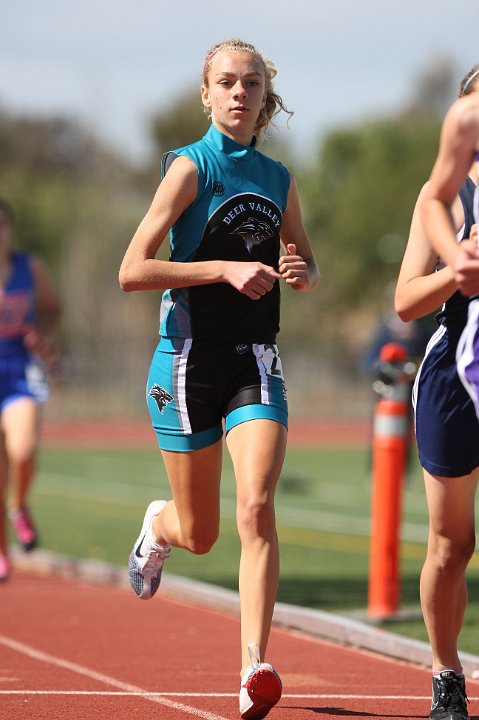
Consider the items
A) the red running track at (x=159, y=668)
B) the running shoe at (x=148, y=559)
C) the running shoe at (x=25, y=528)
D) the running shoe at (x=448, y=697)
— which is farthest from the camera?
the running shoe at (x=25, y=528)

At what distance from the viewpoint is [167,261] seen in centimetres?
554

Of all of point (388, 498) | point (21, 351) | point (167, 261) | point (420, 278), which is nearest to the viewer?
point (420, 278)

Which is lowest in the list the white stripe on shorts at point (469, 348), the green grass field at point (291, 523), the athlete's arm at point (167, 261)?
the green grass field at point (291, 523)

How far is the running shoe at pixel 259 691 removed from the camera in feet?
16.5

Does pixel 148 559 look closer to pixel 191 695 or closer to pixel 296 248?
pixel 191 695

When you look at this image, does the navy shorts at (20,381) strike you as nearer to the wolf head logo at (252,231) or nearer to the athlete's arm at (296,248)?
the athlete's arm at (296,248)

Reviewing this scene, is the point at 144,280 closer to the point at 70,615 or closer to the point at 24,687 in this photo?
the point at 24,687

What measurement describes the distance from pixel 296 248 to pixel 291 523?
377 inches

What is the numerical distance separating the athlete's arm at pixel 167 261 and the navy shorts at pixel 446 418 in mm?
727

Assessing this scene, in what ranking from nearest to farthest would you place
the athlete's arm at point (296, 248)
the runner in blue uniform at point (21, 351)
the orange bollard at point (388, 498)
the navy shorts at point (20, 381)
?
the athlete's arm at point (296, 248) < the orange bollard at point (388, 498) < the runner in blue uniform at point (21, 351) < the navy shorts at point (20, 381)

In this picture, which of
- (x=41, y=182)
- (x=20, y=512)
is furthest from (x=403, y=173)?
(x=20, y=512)

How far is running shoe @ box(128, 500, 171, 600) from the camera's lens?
655 cm

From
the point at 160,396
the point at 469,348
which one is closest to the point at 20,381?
the point at 160,396

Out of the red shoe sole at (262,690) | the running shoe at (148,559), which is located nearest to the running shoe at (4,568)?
the running shoe at (148,559)
